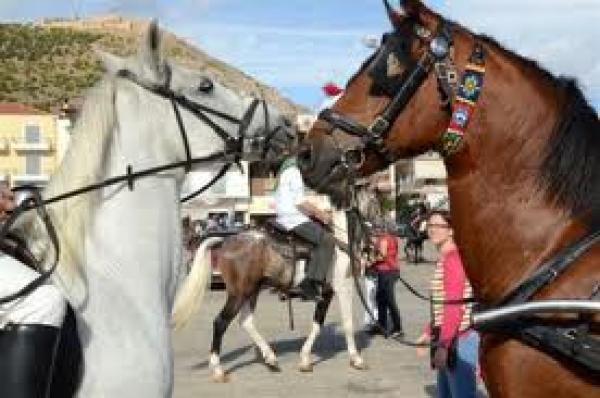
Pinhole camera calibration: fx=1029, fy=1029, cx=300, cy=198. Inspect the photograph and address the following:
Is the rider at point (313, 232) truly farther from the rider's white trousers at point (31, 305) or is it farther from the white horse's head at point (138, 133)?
the rider's white trousers at point (31, 305)

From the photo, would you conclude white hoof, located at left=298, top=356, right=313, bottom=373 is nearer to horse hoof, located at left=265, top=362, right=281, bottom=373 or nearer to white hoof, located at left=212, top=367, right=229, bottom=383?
horse hoof, located at left=265, top=362, right=281, bottom=373

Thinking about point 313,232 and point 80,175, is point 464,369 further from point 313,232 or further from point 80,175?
point 313,232

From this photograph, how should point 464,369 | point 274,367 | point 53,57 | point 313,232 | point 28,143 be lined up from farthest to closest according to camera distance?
point 53,57
point 28,143
point 313,232
point 274,367
point 464,369

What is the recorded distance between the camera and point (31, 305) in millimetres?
3938

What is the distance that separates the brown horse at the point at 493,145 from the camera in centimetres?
379

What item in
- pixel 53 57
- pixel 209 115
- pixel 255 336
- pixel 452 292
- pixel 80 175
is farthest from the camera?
pixel 53 57

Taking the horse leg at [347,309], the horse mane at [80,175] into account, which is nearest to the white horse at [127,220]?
the horse mane at [80,175]

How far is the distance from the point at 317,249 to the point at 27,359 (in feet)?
31.3

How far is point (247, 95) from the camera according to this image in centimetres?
485

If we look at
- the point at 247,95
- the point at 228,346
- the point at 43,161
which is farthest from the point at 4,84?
the point at 247,95

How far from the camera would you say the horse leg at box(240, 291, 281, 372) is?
1281 centimetres

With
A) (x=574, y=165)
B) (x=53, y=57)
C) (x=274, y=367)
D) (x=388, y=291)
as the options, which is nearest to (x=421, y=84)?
(x=574, y=165)

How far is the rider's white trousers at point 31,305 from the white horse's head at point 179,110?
2.56 ft

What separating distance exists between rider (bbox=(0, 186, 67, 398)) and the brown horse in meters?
1.23
